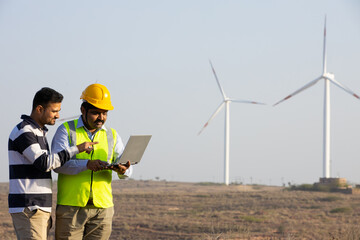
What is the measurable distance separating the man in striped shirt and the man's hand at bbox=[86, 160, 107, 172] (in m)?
0.16

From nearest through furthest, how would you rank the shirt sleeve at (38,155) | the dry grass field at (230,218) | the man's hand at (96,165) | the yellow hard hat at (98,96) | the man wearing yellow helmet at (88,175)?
1. the shirt sleeve at (38,155)
2. the man's hand at (96,165)
3. the man wearing yellow helmet at (88,175)
4. the yellow hard hat at (98,96)
5. the dry grass field at (230,218)

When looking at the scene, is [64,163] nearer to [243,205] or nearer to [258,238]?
[258,238]

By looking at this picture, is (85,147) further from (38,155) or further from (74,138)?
(38,155)

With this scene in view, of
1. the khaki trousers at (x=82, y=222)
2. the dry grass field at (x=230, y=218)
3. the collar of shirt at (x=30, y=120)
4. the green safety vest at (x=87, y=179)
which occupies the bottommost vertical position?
the dry grass field at (x=230, y=218)

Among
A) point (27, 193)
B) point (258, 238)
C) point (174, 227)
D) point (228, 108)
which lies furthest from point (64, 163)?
point (228, 108)

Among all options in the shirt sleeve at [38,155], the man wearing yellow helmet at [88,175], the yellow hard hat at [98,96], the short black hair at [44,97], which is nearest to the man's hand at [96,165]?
the man wearing yellow helmet at [88,175]

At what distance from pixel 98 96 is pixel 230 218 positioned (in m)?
23.7

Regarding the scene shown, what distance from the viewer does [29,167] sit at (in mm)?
6312

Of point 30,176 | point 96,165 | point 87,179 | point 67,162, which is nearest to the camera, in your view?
point 30,176

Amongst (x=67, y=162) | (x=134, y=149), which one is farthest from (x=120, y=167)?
(x=67, y=162)

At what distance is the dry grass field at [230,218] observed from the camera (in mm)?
22969

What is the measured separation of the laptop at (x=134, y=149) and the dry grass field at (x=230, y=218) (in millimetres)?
7357

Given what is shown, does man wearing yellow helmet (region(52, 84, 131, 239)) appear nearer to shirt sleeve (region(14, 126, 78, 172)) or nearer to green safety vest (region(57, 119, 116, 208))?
green safety vest (region(57, 119, 116, 208))

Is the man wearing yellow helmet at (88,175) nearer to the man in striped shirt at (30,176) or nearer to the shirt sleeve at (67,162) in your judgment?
the shirt sleeve at (67,162)
